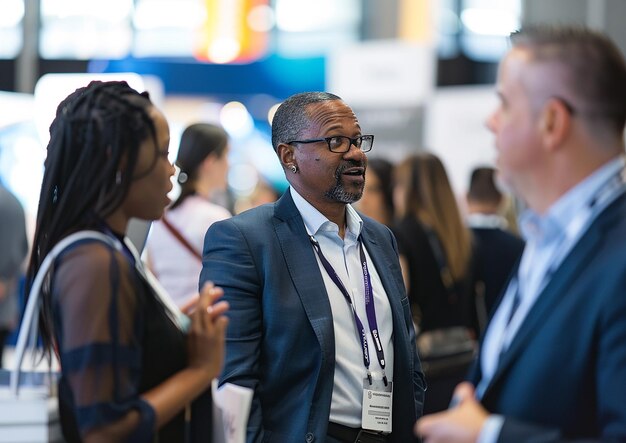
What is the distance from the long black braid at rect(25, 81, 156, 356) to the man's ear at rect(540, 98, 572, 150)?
75 cm

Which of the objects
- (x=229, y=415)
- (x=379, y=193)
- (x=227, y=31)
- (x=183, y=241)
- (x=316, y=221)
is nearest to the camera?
(x=229, y=415)

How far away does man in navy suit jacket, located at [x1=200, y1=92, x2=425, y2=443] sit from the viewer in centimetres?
265

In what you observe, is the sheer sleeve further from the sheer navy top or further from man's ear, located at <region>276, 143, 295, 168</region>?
man's ear, located at <region>276, 143, 295, 168</region>

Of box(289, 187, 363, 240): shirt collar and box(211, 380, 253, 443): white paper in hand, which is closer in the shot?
box(211, 380, 253, 443): white paper in hand

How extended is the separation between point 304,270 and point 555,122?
109 centimetres

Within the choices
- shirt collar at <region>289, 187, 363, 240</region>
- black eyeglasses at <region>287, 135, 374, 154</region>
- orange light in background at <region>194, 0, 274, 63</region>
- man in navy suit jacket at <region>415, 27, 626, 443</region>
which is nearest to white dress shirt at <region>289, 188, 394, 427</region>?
shirt collar at <region>289, 187, 363, 240</region>

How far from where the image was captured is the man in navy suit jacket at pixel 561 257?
1.71 metres

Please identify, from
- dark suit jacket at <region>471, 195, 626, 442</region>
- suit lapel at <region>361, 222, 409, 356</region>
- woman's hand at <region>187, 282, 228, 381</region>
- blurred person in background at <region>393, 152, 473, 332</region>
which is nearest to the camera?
dark suit jacket at <region>471, 195, 626, 442</region>

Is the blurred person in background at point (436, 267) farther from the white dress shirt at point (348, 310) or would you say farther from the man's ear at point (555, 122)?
the man's ear at point (555, 122)

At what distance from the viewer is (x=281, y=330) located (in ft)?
8.77

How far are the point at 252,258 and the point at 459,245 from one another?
248 centimetres

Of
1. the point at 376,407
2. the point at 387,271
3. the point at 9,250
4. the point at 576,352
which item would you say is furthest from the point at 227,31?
the point at 576,352

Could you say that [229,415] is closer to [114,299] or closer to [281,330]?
[114,299]

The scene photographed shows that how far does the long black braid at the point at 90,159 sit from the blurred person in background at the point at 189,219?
2.20 metres
